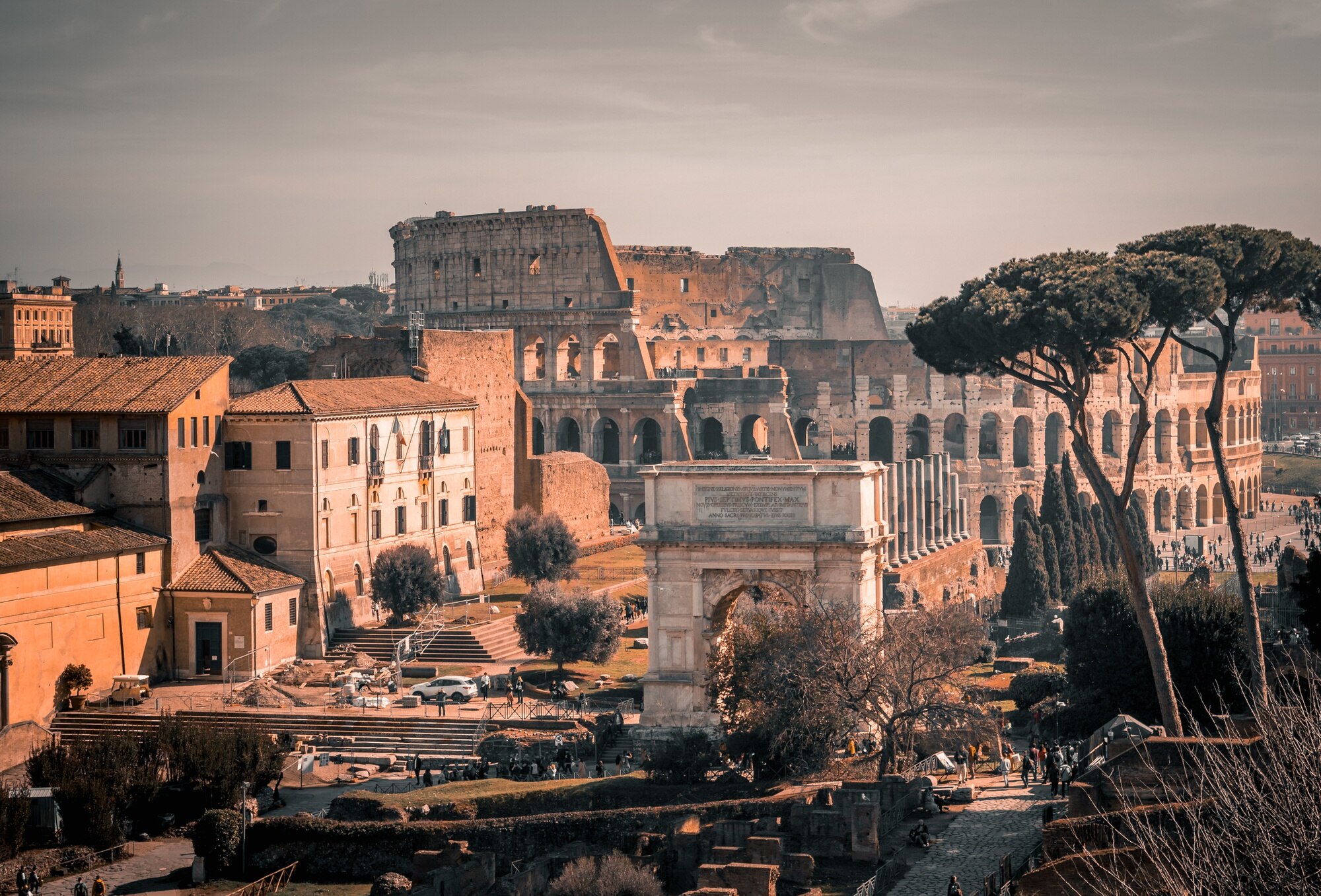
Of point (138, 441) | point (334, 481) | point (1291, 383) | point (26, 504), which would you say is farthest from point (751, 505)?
point (1291, 383)

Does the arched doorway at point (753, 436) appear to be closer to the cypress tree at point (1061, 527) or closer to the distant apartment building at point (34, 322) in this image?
the cypress tree at point (1061, 527)

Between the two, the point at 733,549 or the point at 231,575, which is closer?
the point at 733,549

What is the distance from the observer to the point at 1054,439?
9756 centimetres

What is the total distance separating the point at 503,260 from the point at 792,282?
24.3m

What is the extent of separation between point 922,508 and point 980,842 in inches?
1789

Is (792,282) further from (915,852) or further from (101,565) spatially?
(915,852)

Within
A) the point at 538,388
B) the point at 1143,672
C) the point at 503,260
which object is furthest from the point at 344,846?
the point at 503,260

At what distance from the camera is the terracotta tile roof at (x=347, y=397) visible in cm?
4838

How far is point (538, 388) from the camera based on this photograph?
9131 cm

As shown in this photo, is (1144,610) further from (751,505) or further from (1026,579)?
(1026,579)

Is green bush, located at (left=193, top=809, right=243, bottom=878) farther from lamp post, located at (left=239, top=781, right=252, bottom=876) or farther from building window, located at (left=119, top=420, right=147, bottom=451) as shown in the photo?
building window, located at (left=119, top=420, right=147, bottom=451)

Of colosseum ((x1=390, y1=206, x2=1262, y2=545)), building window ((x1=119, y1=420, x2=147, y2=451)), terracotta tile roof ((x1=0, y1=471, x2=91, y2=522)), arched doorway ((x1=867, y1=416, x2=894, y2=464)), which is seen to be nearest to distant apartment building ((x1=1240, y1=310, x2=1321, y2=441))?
colosseum ((x1=390, y1=206, x2=1262, y2=545))

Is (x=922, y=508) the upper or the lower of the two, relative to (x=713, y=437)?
lower

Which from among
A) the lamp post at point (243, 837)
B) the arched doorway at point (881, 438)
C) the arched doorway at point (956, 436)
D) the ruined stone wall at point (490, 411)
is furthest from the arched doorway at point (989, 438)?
the lamp post at point (243, 837)
